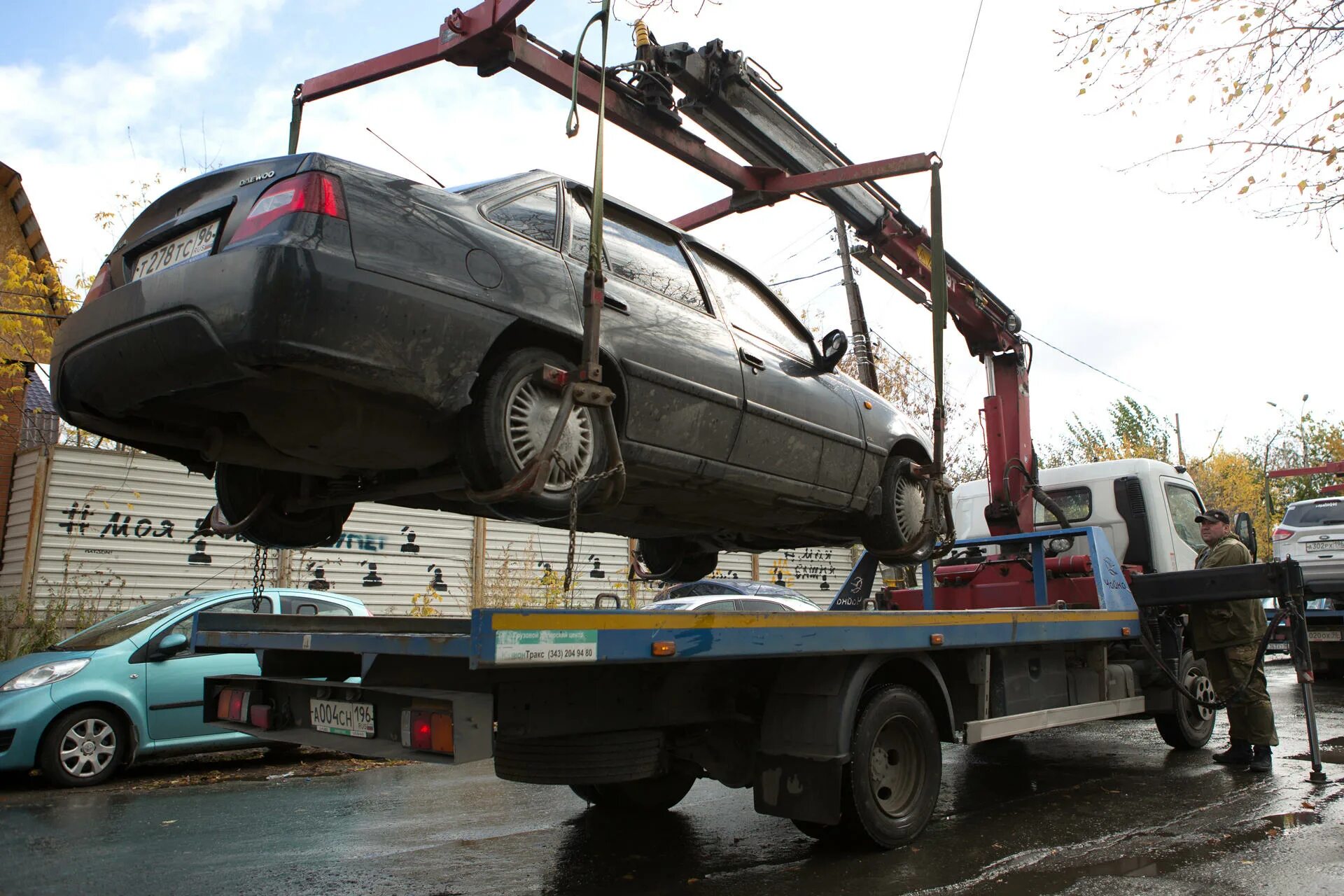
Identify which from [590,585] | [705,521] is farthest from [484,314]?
[590,585]

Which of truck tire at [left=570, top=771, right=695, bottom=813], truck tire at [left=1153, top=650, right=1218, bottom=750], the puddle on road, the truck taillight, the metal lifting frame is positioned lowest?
the puddle on road

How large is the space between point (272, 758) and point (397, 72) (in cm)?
544

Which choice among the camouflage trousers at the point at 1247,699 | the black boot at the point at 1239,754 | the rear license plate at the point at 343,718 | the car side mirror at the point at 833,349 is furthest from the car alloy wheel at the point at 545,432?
the black boot at the point at 1239,754

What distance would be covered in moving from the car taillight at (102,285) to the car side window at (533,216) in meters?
1.30

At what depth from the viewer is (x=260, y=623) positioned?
3.92m

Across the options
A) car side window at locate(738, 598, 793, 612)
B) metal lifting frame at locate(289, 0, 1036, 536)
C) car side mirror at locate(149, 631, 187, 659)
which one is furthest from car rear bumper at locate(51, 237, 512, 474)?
car side window at locate(738, 598, 793, 612)

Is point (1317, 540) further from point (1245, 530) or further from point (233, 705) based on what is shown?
point (233, 705)

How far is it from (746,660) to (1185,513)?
5.27 m

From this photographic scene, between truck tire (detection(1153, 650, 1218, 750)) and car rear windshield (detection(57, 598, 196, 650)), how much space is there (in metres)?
7.04

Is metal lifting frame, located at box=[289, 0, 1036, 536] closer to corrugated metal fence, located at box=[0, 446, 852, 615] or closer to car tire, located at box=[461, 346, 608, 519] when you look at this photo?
car tire, located at box=[461, 346, 608, 519]

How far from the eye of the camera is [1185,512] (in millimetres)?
7629

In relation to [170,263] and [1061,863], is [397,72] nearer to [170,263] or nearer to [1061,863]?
[170,263]

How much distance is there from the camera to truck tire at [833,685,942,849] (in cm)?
400

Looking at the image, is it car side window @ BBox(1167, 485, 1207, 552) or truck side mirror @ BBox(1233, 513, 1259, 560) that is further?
car side window @ BBox(1167, 485, 1207, 552)
